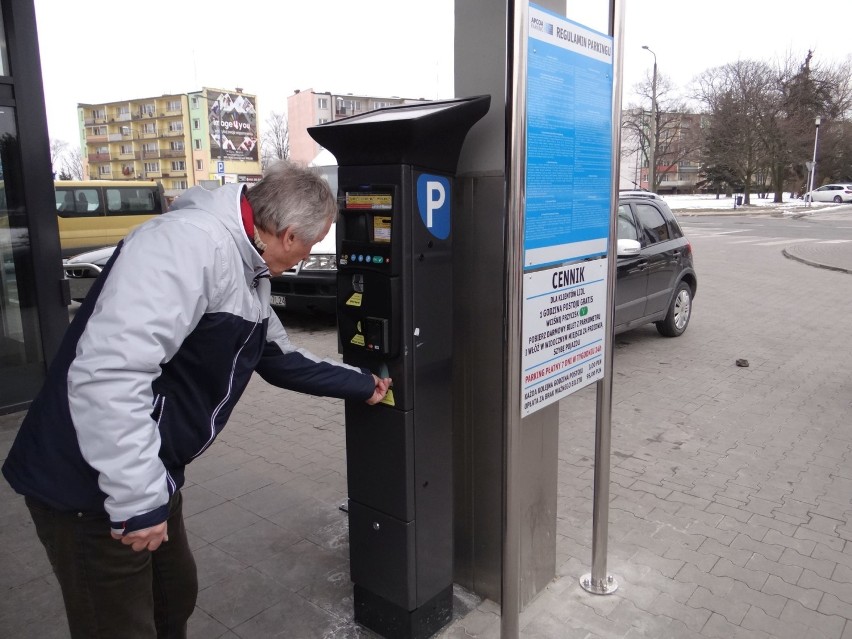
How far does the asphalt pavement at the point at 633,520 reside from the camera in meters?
2.81

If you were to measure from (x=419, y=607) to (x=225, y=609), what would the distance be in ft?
2.92

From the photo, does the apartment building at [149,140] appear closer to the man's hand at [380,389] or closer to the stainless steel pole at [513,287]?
the man's hand at [380,389]

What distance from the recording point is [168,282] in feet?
5.18

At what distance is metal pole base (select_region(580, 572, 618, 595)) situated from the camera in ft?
9.75

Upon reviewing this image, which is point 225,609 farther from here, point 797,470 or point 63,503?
point 797,470

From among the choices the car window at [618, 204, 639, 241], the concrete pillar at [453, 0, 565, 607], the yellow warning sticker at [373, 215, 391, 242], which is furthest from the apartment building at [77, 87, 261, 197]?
the yellow warning sticker at [373, 215, 391, 242]

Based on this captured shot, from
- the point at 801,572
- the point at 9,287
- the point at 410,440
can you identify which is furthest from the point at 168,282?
the point at 9,287

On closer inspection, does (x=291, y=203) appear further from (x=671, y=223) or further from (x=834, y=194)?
(x=834, y=194)

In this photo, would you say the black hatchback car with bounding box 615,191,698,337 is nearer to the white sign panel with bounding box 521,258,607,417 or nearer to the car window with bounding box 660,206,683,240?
the car window with bounding box 660,206,683,240

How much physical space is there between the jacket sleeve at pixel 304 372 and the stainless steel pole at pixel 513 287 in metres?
0.53

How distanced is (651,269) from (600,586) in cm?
485

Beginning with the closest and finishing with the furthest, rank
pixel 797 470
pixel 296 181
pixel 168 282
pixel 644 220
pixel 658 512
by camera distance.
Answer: pixel 168 282
pixel 296 181
pixel 658 512
pixel 797 470
pixel 644 220

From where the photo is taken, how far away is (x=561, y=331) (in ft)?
8.11

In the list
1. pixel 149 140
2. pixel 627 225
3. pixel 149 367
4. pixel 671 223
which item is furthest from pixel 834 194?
pixel 149 140
